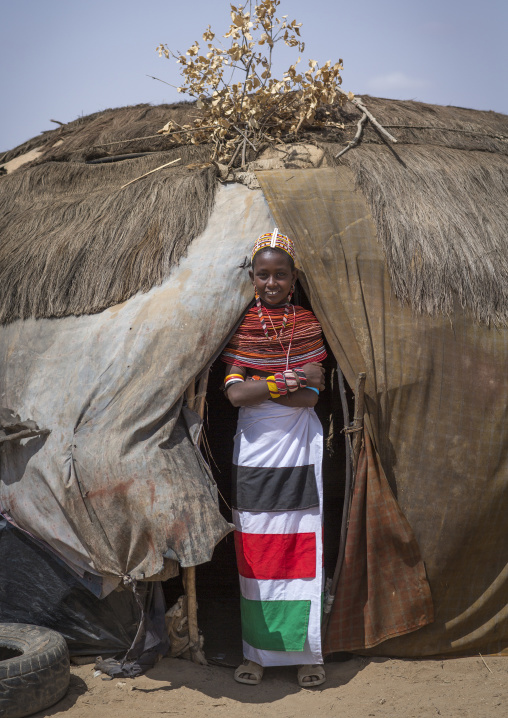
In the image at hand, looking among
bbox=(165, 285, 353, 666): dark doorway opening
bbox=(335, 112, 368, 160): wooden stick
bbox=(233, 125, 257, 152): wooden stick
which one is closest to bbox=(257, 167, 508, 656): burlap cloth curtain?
bbox=(165, 285, 353, 666): dark doorway opening

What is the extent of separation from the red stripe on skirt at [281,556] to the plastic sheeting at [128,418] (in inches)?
11.4

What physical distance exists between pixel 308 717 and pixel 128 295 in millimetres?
2363

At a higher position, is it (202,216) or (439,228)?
(202,216)

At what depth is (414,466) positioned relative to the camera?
3.84 m

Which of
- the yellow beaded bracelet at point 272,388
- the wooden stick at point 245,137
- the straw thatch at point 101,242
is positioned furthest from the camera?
the wooden stick at point 245,137

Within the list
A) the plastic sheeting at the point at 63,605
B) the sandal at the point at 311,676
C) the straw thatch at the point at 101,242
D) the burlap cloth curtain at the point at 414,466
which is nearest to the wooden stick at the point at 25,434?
the plastic sheeting at the point at 63,605

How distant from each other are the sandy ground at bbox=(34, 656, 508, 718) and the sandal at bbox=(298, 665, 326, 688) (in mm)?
31

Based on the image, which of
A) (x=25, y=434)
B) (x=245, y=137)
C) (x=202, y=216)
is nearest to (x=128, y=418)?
(x=25, y=434)

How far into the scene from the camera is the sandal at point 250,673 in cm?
373

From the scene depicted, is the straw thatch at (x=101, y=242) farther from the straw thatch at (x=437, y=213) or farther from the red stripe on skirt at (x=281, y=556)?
the red stripe on skirt at (x=281, y=556)

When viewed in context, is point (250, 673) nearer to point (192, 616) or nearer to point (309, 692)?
point (309, 692)

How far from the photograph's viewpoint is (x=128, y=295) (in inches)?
157

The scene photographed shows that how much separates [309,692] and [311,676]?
Answer: 0.08m

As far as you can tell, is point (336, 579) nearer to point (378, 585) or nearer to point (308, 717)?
point (378, 585)
